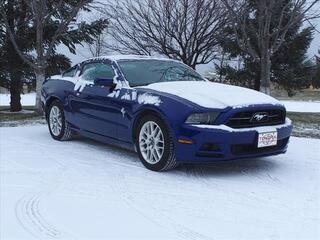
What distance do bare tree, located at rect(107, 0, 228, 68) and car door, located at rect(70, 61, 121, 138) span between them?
28.5ft

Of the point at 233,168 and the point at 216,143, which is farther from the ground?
the point at 216,143

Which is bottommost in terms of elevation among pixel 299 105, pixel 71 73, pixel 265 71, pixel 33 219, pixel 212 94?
pixel 299 105

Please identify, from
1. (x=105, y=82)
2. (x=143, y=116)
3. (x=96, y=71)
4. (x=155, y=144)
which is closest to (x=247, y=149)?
(x=155, y=144)

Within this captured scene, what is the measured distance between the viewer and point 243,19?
13125 millimetres

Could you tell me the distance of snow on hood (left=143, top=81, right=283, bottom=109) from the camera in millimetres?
5641

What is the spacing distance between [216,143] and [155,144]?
80cm

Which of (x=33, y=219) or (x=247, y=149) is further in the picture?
(x=247, y=149)

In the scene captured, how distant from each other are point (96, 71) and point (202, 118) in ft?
8.24

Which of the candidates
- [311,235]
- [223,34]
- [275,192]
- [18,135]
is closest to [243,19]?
[223,34]

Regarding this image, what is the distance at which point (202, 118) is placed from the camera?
18.2 feet

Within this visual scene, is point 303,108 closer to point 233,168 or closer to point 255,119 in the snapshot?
point 233,168

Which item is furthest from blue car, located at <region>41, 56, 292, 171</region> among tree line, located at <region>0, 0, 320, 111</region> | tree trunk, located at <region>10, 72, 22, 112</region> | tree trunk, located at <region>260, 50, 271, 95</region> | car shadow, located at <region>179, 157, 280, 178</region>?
tree trunk, located at <region>10, 72, 22, 112</region>

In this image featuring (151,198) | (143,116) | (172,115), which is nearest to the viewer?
(151,198)

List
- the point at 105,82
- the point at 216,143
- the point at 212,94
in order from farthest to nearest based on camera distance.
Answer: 1. the point at 105,82
2. the point at 212,94
3. the point at 216,143
